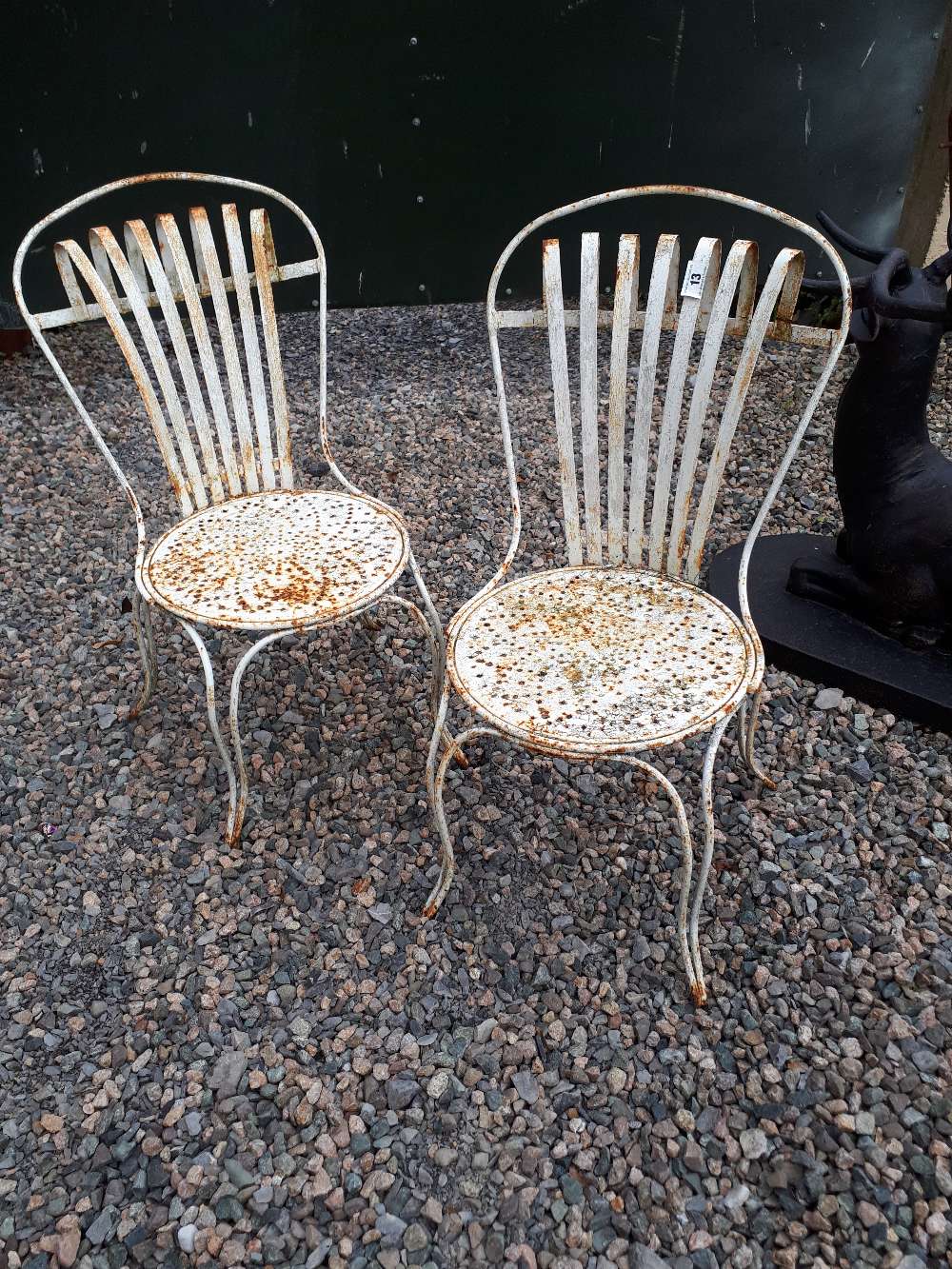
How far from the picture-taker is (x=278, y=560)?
2293 millimetres

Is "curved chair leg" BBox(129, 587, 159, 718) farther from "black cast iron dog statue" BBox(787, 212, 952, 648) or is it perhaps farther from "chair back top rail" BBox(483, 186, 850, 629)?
"black cast iron dog statue" BBox(787, 212, 952, 648)

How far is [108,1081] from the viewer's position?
1.90m

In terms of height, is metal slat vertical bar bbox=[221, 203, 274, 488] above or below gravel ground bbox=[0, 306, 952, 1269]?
above

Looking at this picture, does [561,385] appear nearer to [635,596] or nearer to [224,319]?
[635,596]

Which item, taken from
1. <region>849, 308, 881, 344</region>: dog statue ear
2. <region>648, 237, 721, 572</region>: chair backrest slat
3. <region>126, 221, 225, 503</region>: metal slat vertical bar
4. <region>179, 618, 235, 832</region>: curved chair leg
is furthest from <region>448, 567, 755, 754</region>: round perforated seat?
<region>126, 221, 225, 503</region>: metal slat vertical bar

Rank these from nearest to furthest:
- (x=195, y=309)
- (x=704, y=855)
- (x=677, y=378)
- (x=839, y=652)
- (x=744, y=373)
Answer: (x=704, y=855)
(x=744, y=373)
(x=677, y=378)
(x=195, y=309)
(x=839, y=652)

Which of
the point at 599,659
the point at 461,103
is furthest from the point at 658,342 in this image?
the point at 461,103

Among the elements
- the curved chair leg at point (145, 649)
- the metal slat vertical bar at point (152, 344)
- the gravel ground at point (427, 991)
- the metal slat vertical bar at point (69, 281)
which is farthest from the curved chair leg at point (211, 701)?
the metal slat vertical bar at point (69, 281)

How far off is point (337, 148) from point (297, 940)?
13.0 ft

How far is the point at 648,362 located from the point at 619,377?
0.07 m

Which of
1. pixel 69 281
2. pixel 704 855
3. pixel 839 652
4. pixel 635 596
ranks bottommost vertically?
pixel 839 652

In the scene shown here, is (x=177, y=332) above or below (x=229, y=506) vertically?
A: above

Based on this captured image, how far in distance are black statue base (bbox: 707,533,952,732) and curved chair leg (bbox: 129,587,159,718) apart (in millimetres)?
1669

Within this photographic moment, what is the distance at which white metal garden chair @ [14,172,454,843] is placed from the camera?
217 cm
